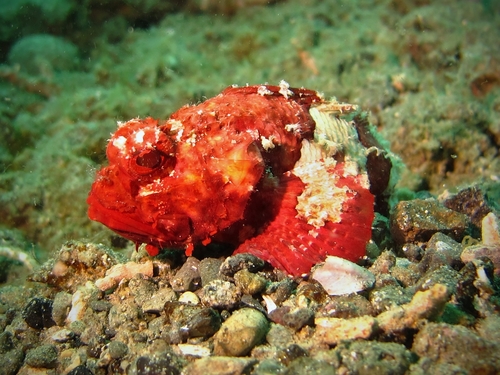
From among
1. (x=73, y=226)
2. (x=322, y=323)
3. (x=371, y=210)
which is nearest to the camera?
(x=322, y=323)

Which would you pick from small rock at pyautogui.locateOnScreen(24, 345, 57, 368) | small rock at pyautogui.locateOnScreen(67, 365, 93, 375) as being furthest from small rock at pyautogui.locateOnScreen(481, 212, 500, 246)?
small rock at pyautogui.locateOnScreen(24, 345, 57, 368)

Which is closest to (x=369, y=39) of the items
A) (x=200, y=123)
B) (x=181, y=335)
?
(x=200, y=123)

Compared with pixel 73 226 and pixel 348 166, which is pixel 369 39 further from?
pixel 73 226

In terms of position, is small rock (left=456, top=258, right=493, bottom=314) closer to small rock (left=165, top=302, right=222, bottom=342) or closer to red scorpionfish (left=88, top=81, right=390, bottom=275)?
red scorpionfish (left=88, top=81, right=390, bottom=275)

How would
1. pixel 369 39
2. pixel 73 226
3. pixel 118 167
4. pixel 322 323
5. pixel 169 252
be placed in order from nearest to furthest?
pixel 322 323 → pixel 118 167 → pixel 169 252 → pixel 73 226 → pixel 369 39

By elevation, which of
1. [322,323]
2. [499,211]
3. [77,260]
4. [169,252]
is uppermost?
[499,211]

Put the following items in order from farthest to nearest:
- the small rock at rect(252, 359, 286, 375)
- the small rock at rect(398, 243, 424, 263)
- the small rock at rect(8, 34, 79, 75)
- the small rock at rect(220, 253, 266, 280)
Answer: the small rock at rect(8, 34, 79, 75), the small rock at rect(398, 243, 424, 263), the small rock at rect(220, 253, 266, 280), the small rock at rect(252, 359, 286, 375)

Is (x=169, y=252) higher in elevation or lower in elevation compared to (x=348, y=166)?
lower
